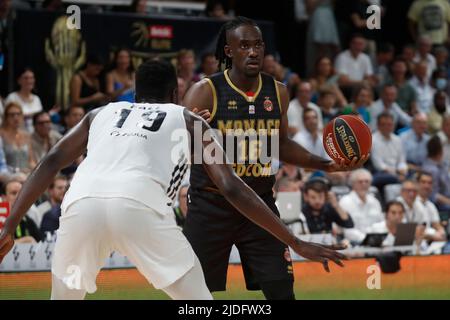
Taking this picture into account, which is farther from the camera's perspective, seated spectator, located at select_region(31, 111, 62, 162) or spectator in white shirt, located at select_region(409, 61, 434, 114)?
spectator in white shirt, located at select_region(409, 61, 434, 114)

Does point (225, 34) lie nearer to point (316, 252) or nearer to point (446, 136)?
point (316, 252)

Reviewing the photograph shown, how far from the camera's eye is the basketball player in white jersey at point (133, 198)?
4844 mm

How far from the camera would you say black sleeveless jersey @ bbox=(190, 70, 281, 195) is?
21.7 feet

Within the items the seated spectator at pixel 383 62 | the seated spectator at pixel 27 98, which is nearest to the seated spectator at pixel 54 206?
the seated spectator at pixel 27 98

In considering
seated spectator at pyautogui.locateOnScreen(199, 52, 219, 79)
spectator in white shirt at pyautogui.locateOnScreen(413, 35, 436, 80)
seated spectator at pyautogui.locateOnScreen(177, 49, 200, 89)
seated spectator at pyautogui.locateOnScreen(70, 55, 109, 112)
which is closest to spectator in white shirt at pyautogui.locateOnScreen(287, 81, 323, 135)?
→ seated spectator at pyautogui.locateOnScreen(199, 52, 219, 79)

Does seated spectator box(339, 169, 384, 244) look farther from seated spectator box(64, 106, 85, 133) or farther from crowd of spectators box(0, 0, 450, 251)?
seated spectator box(64, 106, 85, 133)

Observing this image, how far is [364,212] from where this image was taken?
432 inches

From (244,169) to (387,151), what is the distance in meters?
6.56

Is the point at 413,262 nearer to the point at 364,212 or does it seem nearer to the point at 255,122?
the point at 364,212

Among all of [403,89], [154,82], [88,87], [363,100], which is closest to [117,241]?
[154,82]

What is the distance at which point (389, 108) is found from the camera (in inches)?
549

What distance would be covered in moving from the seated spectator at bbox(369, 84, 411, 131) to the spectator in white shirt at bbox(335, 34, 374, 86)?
416 mm
